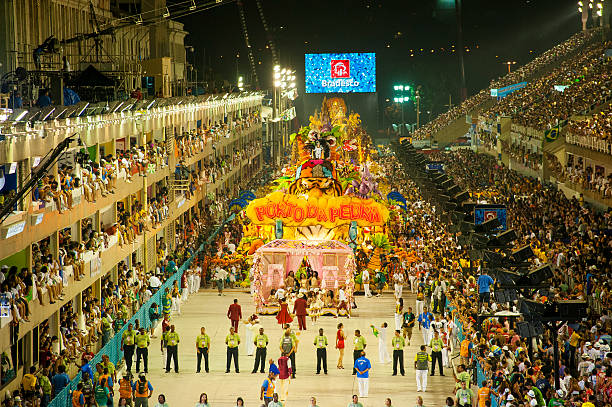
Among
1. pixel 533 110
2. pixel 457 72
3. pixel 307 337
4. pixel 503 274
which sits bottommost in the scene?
pixel 307 337

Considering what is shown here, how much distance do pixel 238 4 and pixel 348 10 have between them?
99.1 ft

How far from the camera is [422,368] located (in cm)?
2456

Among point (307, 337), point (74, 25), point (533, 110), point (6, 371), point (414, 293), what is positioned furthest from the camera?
point (533, 110)

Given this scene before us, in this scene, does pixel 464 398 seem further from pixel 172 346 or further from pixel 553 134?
pixel 553 134

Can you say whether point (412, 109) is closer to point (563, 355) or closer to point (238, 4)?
point (238, 4)

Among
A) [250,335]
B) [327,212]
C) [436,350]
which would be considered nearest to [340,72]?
[327,212]

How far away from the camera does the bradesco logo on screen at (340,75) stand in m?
111

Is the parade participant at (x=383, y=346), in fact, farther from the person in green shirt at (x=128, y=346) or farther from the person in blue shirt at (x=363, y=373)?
the person in green shirt at (x=128, y=346)

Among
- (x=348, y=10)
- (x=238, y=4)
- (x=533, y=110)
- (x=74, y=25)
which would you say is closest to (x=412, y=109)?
(x=348, y=10)

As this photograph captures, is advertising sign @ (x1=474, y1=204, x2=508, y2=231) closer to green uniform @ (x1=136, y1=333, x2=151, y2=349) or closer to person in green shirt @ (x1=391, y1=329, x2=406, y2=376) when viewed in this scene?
person in green shirt @ (x1=391, y1=329, x2=406, y2=376)

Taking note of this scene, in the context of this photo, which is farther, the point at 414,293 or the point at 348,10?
→ the point at 348,10

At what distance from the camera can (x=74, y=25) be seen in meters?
44.5

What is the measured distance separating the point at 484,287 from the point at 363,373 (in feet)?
17.4

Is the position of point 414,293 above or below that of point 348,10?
below
